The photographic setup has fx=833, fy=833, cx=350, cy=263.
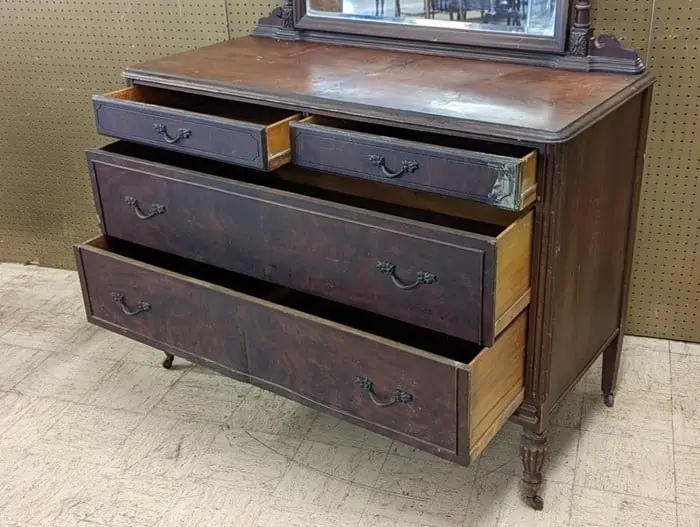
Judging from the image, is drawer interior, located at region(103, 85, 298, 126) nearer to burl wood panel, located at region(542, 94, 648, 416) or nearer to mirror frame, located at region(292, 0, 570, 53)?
mirror frame, located at region(292, 0, 570, 53)

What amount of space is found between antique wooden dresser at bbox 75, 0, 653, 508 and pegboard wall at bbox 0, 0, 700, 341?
0.29 metres

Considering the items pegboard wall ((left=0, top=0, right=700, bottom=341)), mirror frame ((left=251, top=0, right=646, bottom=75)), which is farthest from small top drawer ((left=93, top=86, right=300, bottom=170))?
pegboard wall ((left=0, top=0, right=700, bottom=341))

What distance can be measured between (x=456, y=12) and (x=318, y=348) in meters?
0.85

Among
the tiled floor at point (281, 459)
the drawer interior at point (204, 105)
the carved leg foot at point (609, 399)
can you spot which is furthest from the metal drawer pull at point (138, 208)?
the carved leg foot at point (609, 399)

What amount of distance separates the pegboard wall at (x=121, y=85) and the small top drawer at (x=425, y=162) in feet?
2.08

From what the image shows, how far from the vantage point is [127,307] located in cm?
191

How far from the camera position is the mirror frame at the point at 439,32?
→ 1.78 meters

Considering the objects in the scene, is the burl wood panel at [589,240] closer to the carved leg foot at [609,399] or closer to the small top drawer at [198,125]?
the carved leg foot at [609,399]

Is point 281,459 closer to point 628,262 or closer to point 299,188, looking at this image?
point 299,188

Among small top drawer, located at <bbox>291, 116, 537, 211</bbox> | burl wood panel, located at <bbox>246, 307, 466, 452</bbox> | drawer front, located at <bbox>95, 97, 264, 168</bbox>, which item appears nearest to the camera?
small top drawer, located at <bbox>291, 116, 537, 211</bbox>

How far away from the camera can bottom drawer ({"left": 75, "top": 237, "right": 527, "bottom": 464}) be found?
150 centimetres

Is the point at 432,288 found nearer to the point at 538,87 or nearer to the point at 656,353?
the point at 538,87

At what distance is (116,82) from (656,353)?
175 cm

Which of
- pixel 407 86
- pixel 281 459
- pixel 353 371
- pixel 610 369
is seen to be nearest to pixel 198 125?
pixel 407 86
